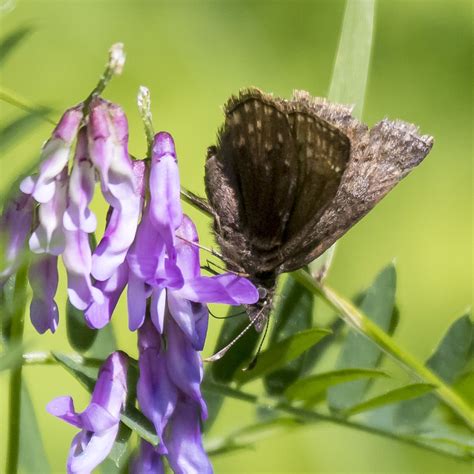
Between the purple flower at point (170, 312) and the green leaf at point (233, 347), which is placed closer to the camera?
the purple flower at point (170, 312)

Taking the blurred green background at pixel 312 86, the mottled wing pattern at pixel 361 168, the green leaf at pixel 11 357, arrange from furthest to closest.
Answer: the blurred green background at pixel 312 86 < the mottled wing pattern at pixel 361 168 < the green leaf at pixel 11 357

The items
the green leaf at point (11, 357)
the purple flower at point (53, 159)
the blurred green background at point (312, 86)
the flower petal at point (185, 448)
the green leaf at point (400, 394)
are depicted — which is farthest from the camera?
the blurred green background at point (312, 86)

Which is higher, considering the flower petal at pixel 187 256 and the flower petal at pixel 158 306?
the flower petal at pixel 187 256

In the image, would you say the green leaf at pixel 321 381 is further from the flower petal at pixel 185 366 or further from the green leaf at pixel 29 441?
the green leaf at pixel 29 441

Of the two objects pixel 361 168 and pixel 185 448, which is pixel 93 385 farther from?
pixel 361 168

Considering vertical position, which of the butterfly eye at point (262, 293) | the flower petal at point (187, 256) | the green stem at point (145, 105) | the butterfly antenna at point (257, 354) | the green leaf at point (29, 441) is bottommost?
the green leaf at point (29, 441)

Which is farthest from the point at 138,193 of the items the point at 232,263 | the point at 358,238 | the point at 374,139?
the point at 358,238

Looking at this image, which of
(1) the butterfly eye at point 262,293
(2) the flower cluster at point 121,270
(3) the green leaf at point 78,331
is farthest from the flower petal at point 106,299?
(1) the butterfly eye at point 262,293

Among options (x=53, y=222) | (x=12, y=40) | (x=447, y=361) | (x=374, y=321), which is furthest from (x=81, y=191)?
(x=447, y=361)
